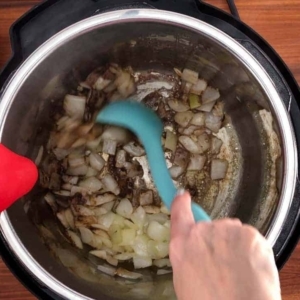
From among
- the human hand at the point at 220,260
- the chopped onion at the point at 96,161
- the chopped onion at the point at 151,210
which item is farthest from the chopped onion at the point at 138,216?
the human hand at the point at 220,260

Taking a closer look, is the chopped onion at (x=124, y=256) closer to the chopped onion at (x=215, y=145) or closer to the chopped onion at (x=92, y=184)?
the chopped onion at (x=92, y=184)

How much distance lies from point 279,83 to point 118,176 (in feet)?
1.23

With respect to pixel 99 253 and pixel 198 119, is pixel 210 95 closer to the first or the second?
pixel 198 119

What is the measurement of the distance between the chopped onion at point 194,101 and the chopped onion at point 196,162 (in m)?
0.10

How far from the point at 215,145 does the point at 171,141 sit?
3.4 inches

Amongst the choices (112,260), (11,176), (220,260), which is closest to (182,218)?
(220,260)

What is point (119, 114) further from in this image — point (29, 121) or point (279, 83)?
point (279, 83)

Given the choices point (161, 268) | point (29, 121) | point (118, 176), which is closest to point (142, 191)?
point (118, 176)

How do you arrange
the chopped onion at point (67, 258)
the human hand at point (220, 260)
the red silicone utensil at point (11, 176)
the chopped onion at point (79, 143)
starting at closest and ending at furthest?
1. the human hand at point (220, 260)
2. the red silicone utensil at point (11, 176)
3. the chopped onion at point (67, 258)
4. the chopped onion at point (79, 143)

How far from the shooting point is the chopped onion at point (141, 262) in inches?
35.1

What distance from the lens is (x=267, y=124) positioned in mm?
796

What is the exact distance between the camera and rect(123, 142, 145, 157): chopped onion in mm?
962

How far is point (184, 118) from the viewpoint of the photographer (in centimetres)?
95

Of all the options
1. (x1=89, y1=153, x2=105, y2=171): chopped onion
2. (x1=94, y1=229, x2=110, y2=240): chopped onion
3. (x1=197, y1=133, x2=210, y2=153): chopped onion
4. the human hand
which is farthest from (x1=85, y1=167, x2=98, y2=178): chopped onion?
the human hand
